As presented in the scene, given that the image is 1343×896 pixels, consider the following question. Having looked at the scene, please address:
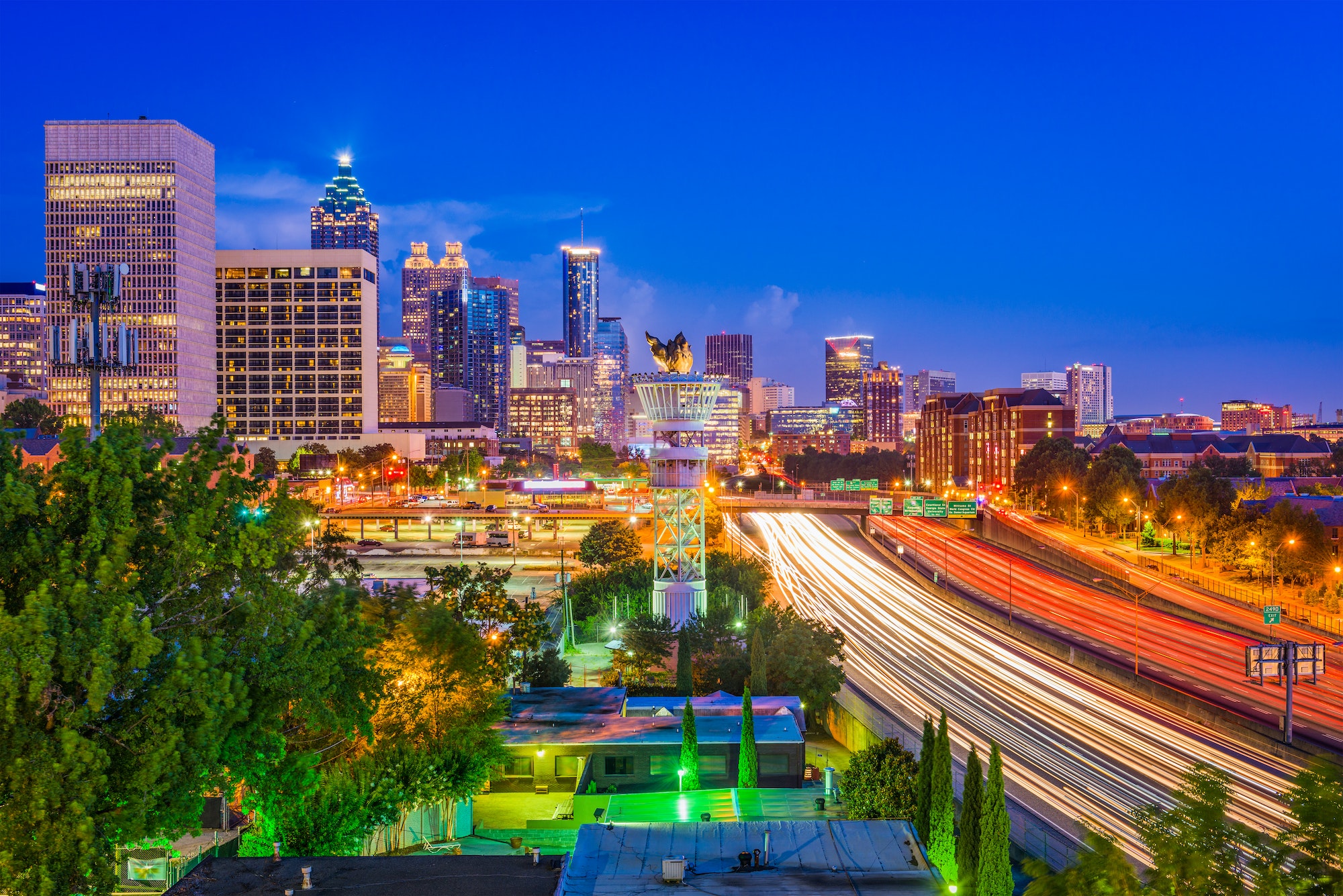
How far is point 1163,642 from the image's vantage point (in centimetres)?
5031

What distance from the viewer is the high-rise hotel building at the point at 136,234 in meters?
149

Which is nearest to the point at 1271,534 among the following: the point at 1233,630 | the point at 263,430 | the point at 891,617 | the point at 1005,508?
the point at 1233,630

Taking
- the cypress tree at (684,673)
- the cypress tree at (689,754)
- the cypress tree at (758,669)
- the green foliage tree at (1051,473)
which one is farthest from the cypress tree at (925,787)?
the green foliage tree at (1051,473)

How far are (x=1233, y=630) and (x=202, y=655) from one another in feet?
185

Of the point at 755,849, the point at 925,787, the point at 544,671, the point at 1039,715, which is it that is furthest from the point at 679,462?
the point at 755,849

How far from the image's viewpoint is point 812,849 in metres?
19.3

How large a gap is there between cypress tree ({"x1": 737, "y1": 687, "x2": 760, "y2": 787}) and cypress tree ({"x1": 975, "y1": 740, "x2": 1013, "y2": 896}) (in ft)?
31.0

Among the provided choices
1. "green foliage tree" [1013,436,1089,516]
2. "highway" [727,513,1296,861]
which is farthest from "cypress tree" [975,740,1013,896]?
"green foliage tree" [1013,436,1089,516]

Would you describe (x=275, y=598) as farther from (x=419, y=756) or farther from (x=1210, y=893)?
(x=1210, y=893)

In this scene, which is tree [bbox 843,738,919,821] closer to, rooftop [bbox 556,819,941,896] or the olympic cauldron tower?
rooftop [bbox 556,819,941,896]

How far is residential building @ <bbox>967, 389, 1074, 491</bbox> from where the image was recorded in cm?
13725

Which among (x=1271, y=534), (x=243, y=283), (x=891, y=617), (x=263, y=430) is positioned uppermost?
(x=243, y=283)

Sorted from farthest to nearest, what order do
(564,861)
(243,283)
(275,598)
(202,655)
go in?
(243,283) < (564,861) < (275,598) < (202,655)

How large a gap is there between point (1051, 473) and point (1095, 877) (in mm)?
A: 107333
